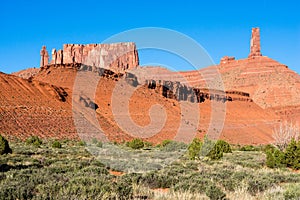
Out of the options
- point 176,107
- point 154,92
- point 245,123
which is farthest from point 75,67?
point 245,123

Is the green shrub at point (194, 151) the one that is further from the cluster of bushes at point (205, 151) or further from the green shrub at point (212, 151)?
the green shrub at point (212, 151)

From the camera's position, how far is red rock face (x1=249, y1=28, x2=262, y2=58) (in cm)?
15312

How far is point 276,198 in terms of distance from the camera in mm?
8375

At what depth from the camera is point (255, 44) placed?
6068 inches

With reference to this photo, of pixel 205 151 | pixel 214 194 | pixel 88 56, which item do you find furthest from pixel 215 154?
pixel 88 56

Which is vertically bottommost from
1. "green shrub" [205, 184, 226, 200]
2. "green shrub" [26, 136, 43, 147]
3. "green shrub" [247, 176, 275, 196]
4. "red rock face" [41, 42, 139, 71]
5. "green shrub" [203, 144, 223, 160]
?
"green shrub" [26, 136, 43, 147]

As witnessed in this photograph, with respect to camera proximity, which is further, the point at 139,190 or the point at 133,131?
the point at 133,131

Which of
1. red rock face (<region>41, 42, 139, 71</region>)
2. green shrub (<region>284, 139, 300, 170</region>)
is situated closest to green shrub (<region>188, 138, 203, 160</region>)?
green shrub (<region>284, 139, 300, 170</region>)

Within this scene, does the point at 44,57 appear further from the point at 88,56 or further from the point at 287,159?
the point at 287,159

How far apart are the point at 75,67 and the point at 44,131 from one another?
32.4 meters

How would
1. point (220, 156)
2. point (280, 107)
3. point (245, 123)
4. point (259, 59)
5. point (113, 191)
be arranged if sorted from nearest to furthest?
point (113, 191) < point (220, 156) < point (245, 123) < point (280, 107) < point (259, 59)

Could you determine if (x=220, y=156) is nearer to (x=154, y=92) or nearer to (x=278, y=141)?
(x=278, y=141)

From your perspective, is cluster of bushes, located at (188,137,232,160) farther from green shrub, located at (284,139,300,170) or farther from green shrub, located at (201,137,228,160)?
green shrub, located at (284,139,300,170)

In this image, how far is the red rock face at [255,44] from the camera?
153125 millimetres
